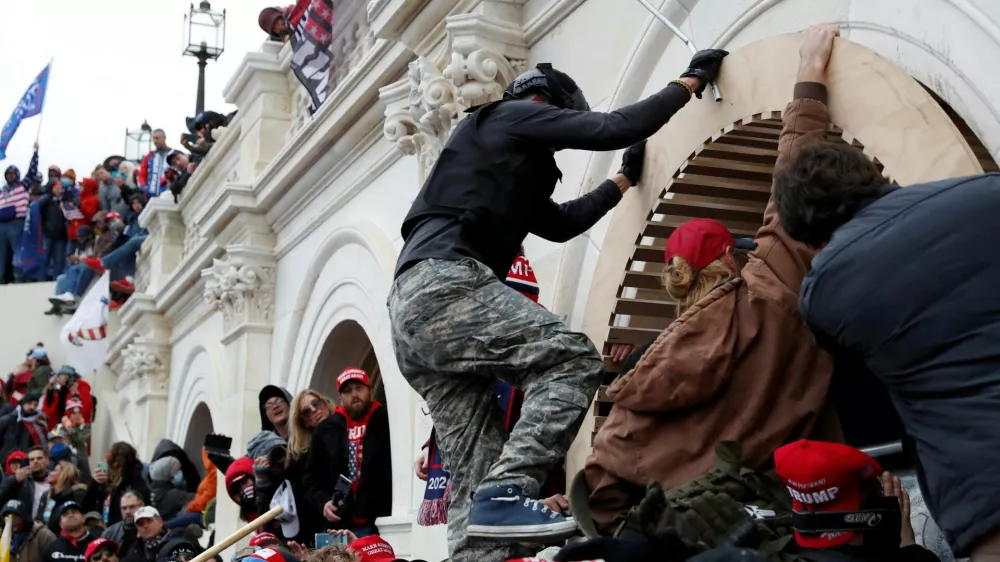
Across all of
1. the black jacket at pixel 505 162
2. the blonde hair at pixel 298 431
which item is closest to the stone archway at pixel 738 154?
the black jacket at pixel 505 162

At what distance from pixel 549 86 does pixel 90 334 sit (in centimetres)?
1774

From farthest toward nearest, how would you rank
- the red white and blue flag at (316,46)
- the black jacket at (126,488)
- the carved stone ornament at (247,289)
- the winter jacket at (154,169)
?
the winter jacket at (154,169) → the carved stone ornament at (247,289) → the black jacket at (126,488) → the red white and blue flag at (316,46)

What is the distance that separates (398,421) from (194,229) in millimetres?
8128

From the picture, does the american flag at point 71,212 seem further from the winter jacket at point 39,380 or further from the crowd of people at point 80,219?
the winter jacket at point 39,380

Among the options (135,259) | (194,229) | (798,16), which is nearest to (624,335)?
(798,16)

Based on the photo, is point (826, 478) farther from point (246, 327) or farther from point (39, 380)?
point (39, 380)

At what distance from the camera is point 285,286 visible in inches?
471

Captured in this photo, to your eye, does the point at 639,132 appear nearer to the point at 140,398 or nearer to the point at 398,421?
the point at 398,421

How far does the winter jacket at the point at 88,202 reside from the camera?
22578mm

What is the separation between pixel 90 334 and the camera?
20.8 m

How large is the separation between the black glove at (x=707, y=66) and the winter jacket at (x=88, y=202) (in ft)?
62.5

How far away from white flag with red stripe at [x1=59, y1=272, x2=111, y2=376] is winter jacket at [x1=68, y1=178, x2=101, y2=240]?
226 centimetres

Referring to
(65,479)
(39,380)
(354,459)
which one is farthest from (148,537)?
(39,380)

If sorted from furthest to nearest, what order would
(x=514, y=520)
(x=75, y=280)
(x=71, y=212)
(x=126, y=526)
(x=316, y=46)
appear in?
(x=75, y=280)
(x=71, y=212)
(x=316, y=46)
(x=126, y=526)
(x=514, y=520)
